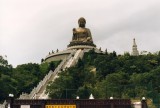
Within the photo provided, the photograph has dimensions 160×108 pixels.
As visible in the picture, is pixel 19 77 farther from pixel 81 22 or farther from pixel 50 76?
pixel 81 22

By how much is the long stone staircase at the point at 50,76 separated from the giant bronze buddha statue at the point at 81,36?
5233 millimetres

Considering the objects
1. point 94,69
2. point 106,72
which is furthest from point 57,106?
point 94,69

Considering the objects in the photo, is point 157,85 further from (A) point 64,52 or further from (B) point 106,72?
(A) point 64,52

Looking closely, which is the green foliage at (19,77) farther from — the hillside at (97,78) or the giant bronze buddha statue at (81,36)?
the giant bronze buddha statue at (81,36)

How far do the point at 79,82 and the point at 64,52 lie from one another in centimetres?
3178

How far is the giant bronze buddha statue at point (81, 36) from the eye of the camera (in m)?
86.9

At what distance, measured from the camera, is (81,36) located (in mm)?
89062

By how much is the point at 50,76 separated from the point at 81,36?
26453mm

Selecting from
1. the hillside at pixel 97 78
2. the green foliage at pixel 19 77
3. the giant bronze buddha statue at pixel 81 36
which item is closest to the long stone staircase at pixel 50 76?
the hillside at pixel 97 78

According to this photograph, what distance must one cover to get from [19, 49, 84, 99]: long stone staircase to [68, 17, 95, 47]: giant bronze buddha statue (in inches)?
206

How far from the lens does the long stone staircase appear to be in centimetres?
5423

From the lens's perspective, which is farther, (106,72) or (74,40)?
(74,40)

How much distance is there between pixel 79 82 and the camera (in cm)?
5294

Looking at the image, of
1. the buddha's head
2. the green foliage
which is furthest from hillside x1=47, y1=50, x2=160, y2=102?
the buddha's head
